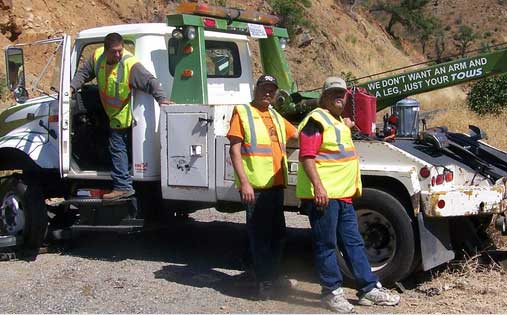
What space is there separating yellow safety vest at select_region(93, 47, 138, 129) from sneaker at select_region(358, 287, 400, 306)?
296cm

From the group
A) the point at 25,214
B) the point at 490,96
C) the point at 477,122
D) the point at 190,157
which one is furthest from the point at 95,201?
the point at 490,96

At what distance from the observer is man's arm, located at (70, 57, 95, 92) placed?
7.52m

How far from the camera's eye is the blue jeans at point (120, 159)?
23.7 feet

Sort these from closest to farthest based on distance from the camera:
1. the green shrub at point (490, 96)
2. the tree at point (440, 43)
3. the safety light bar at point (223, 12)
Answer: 1. the safety light bar at point (223, 12)
2. the green shrub at point (490, 96)
3. the tree at point (440, 43)

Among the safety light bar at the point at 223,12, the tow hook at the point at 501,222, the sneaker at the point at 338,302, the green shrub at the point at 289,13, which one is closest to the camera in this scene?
the sneaker at the point at 338,302

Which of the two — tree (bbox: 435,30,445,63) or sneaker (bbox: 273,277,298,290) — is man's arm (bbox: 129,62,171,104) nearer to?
sneaker (bbox: 273,277,298,290)

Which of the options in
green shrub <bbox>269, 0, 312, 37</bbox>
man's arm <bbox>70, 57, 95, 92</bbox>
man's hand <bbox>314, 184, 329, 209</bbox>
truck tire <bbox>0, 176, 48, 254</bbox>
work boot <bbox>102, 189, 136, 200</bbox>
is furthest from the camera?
green shrub <bbox>269, 0, 312, 37</bbox>

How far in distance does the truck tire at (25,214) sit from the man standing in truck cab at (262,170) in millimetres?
2775

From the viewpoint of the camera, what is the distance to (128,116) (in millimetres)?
7219

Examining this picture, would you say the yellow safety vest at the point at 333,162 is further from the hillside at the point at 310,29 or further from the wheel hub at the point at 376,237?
the hillside at the point at 310,29

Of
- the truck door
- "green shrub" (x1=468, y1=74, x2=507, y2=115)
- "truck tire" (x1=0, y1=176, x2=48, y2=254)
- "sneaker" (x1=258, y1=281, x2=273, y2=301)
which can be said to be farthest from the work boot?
"green shrub" (x1=468, y1=74, x2=507, y2=115)

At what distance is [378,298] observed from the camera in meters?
5.64

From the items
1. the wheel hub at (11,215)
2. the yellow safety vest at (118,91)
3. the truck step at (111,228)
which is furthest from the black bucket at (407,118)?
the wheel hub at (11,215)

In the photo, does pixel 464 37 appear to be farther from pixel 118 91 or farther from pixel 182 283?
pixel 182 283
